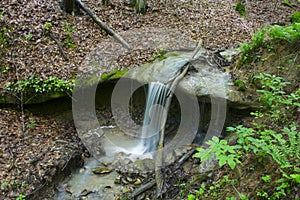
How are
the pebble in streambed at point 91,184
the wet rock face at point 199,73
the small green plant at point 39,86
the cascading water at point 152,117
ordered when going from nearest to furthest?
the pebble in streambed at point 91,184 → the wet rock face at point 199,73 → the small green plant at point 39,86 → the cascading water at point 152,117

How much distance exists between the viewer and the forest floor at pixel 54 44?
201 inches

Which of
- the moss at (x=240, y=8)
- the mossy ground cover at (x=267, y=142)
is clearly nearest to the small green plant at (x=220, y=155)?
the mossy ground cover at (x=267, y=142)

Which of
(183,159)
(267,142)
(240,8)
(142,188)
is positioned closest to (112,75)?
(183,159)

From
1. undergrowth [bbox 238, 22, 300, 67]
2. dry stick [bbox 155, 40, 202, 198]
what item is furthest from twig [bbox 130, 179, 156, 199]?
undergrowth [bbox 238, 22, 300, 67]

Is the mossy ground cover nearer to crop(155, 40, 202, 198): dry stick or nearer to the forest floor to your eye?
crop(155, 40, 202, 198): dry stick

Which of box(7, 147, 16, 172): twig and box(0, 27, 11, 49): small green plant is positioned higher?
box(0, 27, 11, 49): small green plant

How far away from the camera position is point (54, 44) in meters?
7.11

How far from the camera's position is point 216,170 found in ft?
13.5

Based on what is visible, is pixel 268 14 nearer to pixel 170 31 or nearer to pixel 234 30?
pixel 234 30

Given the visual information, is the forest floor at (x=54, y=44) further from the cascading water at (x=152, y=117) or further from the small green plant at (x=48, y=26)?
the cascading water at (x=152, y=117)

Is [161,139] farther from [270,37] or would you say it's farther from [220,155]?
[270,37]

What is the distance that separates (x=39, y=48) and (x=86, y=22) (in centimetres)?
203

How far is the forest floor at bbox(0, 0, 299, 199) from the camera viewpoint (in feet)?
16.8

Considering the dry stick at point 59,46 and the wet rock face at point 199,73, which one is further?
the dry stick at point 59,46
